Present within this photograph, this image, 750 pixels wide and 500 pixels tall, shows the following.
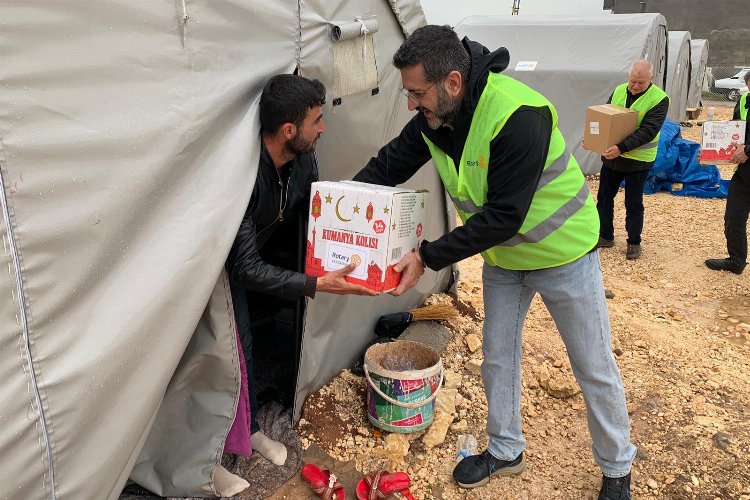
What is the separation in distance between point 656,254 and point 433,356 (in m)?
4.49

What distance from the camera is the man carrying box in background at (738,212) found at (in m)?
5.61

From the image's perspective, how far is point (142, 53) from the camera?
2.18m

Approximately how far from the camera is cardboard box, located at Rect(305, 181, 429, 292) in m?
2.62

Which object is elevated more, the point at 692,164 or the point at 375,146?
the point at 375,146

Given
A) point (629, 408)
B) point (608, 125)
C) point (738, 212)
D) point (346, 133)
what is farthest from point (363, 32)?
point (738, 212)

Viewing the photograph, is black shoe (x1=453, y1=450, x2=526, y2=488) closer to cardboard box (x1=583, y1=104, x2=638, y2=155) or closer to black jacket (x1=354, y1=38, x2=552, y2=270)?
black jacket (x1=354, y1=38, x2=552, y2=270)

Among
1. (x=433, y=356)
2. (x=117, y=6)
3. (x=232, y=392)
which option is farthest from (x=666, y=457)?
(x=117, y=6)

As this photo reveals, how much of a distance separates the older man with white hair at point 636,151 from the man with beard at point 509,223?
4.03 metres

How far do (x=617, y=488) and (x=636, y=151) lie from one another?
442 centimetres

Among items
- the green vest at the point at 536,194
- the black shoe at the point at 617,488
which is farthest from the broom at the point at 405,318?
the black shoe at the point at 617,488

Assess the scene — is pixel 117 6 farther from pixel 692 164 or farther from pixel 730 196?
pixel 692 164

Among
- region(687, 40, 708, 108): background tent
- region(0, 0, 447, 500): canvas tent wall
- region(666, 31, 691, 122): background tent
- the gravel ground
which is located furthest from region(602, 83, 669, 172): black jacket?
region(687, 40, 708, 108): background tent

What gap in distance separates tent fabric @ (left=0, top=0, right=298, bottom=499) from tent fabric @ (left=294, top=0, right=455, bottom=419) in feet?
1.49

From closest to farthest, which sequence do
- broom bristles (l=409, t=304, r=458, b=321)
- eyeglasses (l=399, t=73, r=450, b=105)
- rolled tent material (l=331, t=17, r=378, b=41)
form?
1. eyeglasses (l=399, t=73, r=450, b=105)
2. rolled tent material (l=331, t=17, r=378, b=41)
3. broom bristles (l=409, t=304, r=458, b=321)
